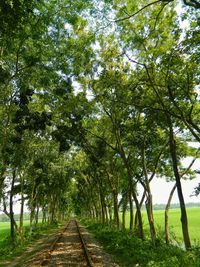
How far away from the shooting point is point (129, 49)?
16672 millimetres

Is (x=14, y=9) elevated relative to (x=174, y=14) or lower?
lower

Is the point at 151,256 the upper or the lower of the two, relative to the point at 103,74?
lower

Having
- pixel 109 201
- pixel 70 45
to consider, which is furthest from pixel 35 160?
pixel 109 201

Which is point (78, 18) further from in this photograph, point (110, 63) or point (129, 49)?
point (110, 63)

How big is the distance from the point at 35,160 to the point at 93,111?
27.4 feet

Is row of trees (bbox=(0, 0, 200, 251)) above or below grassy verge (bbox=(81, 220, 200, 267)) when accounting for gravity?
above

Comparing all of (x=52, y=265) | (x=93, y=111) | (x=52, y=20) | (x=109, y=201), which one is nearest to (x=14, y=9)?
(x=52, y=20)

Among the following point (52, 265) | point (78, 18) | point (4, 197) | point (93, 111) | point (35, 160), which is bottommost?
point (52, 265)

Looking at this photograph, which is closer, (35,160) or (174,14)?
(174,14)

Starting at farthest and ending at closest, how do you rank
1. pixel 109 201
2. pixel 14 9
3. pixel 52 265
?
pixel 109 201, pixel 52 265, pixel 14 9

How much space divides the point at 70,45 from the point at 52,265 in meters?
10.1

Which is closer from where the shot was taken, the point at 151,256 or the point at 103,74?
the point at 151,256

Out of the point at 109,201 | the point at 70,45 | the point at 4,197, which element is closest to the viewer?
the point at 70,45

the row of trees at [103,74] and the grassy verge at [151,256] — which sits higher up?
the row of trees at [103,74]
